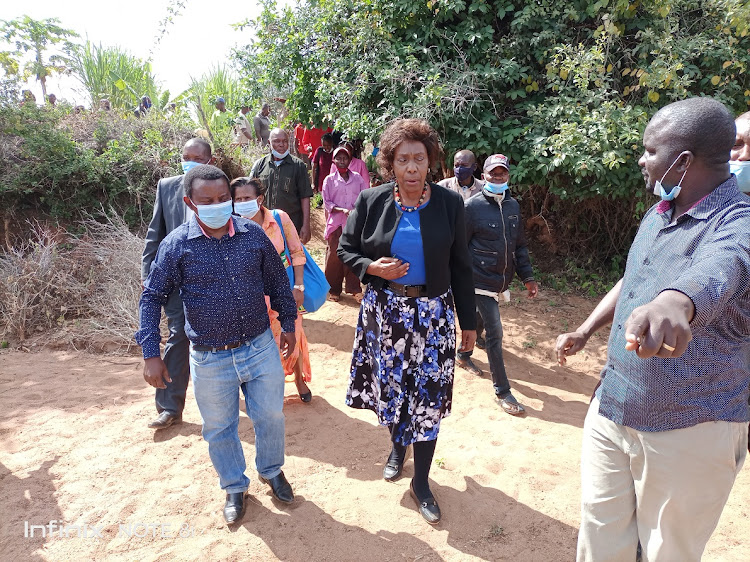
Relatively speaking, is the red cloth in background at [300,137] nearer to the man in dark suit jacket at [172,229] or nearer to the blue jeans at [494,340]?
the man in dark suit jacket at [172,229]

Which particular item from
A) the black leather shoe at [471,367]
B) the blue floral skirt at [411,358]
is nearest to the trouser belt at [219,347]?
the blue floral skirt at [411,358]

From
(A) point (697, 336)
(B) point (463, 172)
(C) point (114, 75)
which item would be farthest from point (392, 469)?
(C) point (114, 75)

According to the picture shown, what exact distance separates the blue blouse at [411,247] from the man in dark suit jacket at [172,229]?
5.65ft

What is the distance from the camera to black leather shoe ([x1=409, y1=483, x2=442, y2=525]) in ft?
9.98

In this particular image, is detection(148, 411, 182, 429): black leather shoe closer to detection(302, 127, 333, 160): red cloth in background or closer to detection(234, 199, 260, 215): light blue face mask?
detection(234, 199, 260, 215): light blue face mask

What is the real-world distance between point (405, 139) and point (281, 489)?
220cm

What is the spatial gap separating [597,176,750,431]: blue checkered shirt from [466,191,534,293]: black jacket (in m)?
2.57

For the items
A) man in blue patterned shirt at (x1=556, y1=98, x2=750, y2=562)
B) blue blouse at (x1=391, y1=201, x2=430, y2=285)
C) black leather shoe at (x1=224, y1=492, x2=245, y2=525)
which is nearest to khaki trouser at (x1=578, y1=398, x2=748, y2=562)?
man in blue patterned shirt at (x1=556, y1=98, x2=750, y2=562)

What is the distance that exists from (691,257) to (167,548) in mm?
2937

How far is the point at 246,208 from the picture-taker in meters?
3.68

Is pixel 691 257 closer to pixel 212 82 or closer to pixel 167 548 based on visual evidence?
pixel 167 548

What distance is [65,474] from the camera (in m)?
3.61

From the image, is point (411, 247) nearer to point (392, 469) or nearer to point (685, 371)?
point (685, 371)

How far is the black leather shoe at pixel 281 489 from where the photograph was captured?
126 inches
